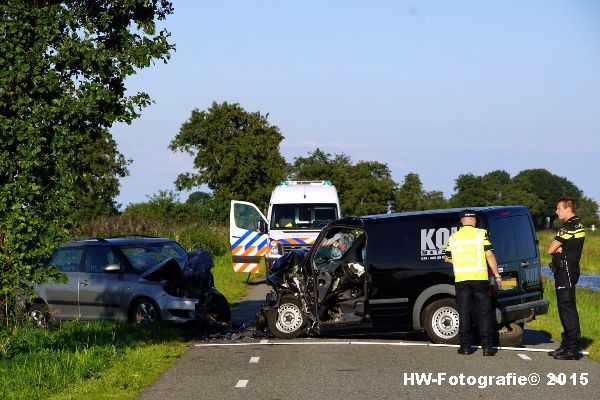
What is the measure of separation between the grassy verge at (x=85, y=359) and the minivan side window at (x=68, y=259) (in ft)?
4.21

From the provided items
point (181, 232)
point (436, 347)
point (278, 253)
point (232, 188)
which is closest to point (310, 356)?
point (436, 347)

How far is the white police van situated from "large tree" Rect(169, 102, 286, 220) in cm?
2739

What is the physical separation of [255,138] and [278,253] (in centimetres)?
3441

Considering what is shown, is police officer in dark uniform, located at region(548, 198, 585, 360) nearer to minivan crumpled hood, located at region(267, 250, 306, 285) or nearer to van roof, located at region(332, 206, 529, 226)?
van roof, located at region(332, 206, 529, 226)

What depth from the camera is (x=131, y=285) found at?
648 inches

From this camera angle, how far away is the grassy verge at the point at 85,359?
34.9 ft

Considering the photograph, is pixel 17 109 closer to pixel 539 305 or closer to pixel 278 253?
pixel 539 305

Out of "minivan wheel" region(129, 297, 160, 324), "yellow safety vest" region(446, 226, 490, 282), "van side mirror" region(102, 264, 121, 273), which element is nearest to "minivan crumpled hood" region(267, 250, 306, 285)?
"minivan wheel" region(129, 297, 160, 324)

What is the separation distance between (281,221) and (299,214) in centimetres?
52

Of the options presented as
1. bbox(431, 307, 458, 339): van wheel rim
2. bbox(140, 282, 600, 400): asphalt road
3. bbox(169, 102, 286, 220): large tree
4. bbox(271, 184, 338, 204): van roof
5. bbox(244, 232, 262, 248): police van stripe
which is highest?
bbox(169, 102, 286, 220): large tree

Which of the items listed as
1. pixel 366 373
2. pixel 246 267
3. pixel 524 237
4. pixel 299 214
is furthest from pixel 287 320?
pixel 246 267

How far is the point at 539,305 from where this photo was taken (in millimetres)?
14594

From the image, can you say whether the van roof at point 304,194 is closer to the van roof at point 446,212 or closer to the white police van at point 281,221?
the white police van at point 281,221

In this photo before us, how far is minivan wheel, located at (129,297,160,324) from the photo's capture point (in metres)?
16.4
